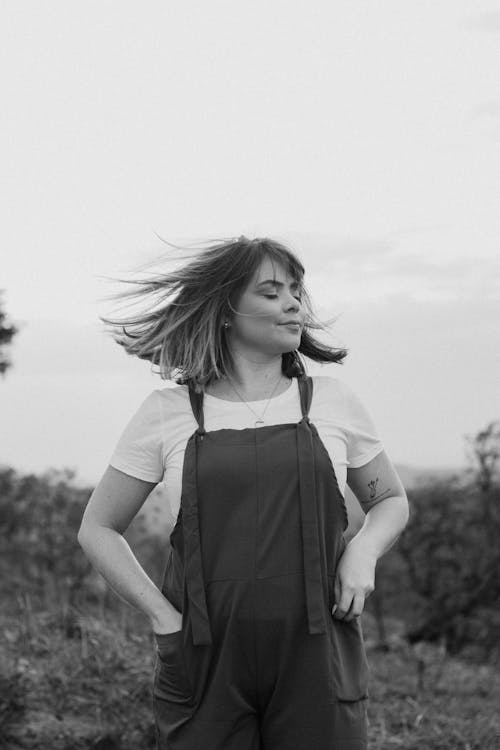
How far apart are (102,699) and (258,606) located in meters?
2.70

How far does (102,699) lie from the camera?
17.6ft

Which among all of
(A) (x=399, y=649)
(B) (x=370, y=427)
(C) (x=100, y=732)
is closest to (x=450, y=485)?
(A) (x=399, y=649)

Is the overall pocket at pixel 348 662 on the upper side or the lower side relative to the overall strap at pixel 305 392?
lower

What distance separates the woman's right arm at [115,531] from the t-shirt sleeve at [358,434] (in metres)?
0.63

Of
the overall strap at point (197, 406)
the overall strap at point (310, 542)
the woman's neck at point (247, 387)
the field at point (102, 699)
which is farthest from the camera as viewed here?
the field at point (102, 699)

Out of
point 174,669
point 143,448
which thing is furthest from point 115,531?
point 174,669

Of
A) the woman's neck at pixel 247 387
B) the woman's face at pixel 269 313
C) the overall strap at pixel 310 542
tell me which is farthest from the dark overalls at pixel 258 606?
the woman's face at pixel 269 313

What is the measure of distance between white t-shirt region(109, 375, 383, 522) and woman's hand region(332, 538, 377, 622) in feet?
0.66

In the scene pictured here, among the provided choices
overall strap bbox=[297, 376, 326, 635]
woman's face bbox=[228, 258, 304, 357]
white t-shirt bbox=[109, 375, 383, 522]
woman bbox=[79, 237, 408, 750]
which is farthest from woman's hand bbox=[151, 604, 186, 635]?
woman's face bbox=[228, 258, 304, 357]

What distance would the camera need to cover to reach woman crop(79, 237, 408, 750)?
3000 mm

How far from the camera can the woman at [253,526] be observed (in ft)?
9.84

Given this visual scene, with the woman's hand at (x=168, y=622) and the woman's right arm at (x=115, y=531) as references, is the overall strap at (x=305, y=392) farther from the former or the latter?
the woman's hand at (x=168, y=622)

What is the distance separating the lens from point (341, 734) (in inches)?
119

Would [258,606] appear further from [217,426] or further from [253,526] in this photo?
[217,426]
